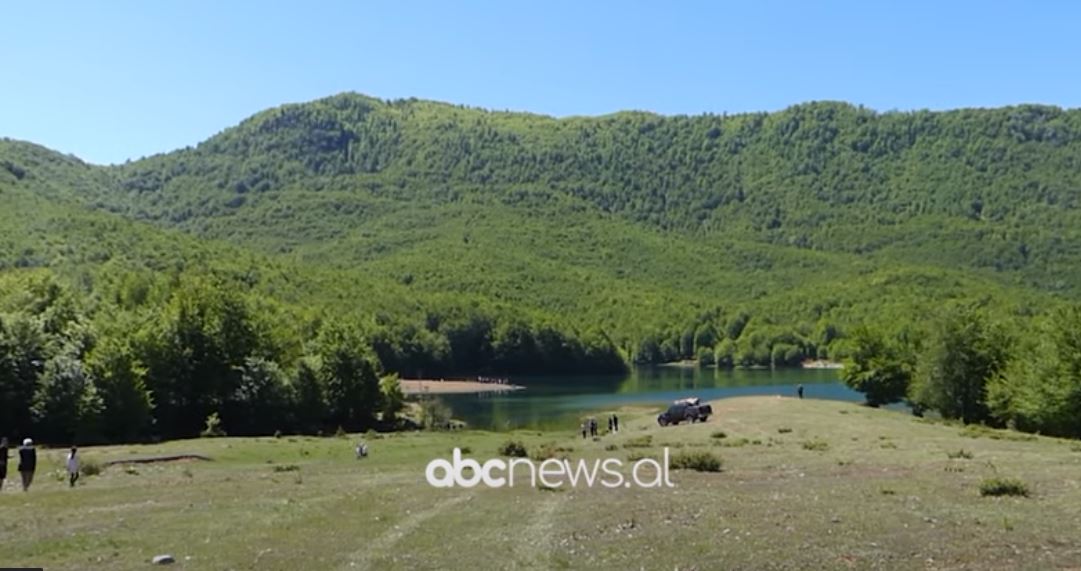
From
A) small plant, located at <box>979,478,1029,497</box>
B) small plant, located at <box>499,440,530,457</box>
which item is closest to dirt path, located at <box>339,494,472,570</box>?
small plant, located at <box>979,478,1029,497</box>

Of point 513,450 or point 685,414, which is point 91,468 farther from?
point 685,414

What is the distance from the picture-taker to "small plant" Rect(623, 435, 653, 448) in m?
61.0

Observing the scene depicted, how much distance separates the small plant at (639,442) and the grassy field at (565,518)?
11201 millimetres

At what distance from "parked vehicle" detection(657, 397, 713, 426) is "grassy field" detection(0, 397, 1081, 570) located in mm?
36964

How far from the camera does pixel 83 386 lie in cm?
7394

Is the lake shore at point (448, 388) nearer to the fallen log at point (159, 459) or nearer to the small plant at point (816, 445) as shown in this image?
the small plant at point (816, 445)

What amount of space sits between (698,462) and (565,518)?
16940 millimetres

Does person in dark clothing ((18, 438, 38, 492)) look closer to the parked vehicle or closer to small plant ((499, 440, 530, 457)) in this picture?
small plant ((499, 440, 530, 457))

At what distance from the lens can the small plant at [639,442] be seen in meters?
61.0

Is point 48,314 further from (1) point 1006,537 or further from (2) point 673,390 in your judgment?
(2) point 673,390

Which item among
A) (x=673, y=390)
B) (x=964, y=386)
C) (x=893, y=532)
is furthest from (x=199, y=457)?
(x=673, y=390)

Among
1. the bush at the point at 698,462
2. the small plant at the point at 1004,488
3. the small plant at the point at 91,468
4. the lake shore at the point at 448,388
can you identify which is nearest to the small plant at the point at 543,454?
the bush at the point at 698,462

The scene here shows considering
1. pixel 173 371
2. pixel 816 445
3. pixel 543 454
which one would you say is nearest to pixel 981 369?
pixel 816 445

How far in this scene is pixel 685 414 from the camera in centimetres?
8750
